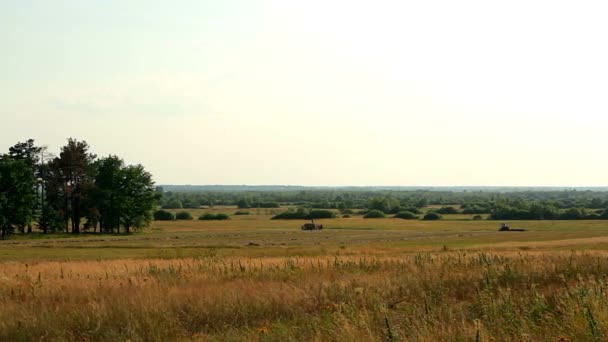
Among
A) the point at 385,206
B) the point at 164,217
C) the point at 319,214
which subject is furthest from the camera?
the point at 385,206

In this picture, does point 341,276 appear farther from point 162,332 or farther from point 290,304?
point 162,332

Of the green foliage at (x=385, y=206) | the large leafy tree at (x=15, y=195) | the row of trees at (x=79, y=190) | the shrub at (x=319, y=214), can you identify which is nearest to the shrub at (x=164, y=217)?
A: the shrub at (x=319, y=214)

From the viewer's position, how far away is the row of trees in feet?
315

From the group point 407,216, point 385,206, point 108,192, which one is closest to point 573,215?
point 407,216

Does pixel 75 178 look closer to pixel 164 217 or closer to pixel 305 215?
pixel 164 217

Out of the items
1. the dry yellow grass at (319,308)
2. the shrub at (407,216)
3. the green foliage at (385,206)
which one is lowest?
the shrub at (407,216)

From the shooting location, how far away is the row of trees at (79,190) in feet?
315

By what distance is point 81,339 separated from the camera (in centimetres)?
1108

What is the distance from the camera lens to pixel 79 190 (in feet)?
329

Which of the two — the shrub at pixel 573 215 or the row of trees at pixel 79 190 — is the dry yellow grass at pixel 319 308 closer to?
the row of trees at pixel 79 190

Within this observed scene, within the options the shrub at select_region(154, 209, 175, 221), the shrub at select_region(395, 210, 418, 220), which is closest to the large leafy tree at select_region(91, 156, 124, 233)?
the shrub at select_region(154, 209, 175, 221)

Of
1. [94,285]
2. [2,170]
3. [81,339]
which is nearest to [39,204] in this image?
[2,170]

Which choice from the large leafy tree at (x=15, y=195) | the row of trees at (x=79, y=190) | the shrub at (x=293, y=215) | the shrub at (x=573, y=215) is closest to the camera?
the large leafy tree at (x=15, y=195)

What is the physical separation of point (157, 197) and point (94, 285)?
90.5 metres
